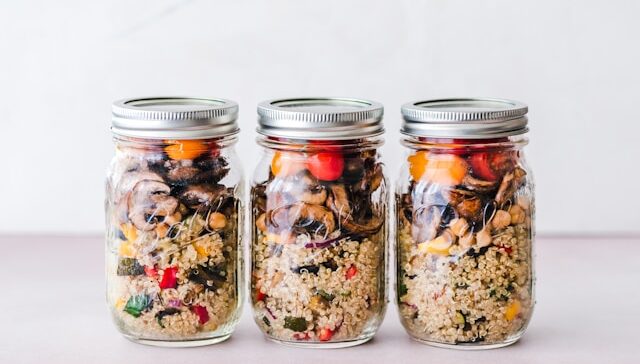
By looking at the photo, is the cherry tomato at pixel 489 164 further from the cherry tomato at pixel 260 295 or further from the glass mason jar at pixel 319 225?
the cherry tomato at pixel 260 295

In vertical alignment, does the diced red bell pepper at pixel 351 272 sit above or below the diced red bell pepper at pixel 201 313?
above

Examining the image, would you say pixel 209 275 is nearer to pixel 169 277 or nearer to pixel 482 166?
pixel 169 277

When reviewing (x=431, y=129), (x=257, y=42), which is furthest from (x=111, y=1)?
(x=431, y=129)

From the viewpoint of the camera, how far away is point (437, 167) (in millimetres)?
1279

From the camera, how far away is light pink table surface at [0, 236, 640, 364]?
1.29 m

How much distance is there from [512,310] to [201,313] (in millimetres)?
341

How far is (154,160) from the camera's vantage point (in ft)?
4.20

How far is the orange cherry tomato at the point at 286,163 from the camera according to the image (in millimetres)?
1277

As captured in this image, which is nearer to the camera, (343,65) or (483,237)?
(483,237)

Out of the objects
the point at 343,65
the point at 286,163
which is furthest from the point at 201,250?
the point at 343,65

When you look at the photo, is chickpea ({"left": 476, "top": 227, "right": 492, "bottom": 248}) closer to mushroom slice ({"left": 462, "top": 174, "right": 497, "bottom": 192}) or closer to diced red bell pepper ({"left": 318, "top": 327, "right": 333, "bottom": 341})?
mushroom slice ({"left": 462, "top": 174, "right": 497, "bottom": 192})

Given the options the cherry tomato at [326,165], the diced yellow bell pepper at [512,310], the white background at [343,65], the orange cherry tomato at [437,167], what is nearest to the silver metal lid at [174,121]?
the cherry tomato at [326,165]
